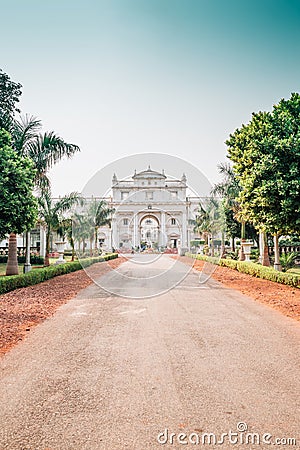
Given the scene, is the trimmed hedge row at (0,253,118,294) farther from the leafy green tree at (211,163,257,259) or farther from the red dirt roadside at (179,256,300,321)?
the leafy green tree at (211,163,257,259)

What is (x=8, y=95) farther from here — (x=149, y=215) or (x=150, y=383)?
(x=149, y=215)

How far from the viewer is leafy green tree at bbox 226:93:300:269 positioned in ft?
37.6

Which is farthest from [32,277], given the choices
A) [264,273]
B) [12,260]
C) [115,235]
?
[115,235]

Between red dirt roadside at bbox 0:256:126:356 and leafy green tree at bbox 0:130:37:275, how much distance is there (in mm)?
2371

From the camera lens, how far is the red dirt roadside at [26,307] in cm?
671

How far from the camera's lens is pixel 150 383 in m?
4.33

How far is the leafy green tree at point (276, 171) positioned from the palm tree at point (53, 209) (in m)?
12.6

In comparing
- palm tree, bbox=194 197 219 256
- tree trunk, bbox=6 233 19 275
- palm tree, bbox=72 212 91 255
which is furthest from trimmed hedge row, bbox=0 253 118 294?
palm tree, bbox=194 197 219 256

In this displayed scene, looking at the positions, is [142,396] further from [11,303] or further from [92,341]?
[11,303]

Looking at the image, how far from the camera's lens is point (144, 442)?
3051 mm

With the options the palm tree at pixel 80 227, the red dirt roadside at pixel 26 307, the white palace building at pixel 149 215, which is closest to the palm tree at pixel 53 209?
the palm tree at pixel 80 227

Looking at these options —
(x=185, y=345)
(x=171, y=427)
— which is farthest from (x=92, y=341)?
(x=171, y=427)

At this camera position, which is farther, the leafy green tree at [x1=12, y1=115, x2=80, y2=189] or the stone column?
the stone column

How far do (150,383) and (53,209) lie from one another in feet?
65.5
